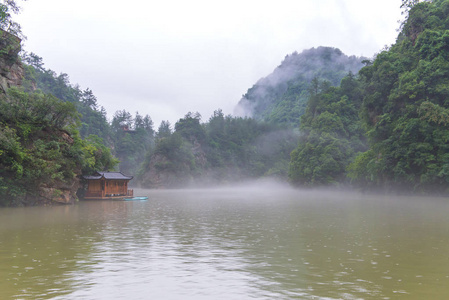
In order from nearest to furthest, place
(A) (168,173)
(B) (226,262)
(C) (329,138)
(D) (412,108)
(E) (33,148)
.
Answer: (B) (226,262) < (E) (33,148) < (D) (412,108) < (C) (329,138) < (A) (168,173)

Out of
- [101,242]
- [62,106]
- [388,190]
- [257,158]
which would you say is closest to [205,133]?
[257,158]

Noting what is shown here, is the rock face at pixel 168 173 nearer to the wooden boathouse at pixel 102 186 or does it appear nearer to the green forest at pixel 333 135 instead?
the green forest at pixel 333 135

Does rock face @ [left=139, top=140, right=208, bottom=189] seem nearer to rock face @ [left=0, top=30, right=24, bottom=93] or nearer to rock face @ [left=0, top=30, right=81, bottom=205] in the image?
rock face @ [left=0, top=30, right=81, bottom=205]

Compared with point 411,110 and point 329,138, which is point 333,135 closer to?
point 329,138

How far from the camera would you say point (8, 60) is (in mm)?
34688

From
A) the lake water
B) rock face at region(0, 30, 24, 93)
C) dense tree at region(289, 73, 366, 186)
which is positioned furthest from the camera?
dense tree at region(289, 73, 366, 186)

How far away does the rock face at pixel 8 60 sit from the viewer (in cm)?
3316

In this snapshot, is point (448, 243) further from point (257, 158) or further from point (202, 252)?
point (257, 158)

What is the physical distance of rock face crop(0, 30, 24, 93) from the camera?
33.2 metres

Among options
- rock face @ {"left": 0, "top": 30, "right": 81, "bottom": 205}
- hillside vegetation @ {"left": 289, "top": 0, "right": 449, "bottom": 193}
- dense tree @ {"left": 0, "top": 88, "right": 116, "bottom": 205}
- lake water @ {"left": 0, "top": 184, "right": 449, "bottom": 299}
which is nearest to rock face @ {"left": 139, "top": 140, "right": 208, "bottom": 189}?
hillside vegetation @ {"left": 289, "top": 0, "right": 449, "bottom": 193}

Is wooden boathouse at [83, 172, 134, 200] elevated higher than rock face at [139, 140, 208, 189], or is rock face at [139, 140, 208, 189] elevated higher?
rock face at [139, 140, 208, 189]

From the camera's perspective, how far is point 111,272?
32.0ft

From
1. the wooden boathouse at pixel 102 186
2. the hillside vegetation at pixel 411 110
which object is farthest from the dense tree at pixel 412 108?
the wooden boathouse at pixel 102 186

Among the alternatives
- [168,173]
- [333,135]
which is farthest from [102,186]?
[168,173]
